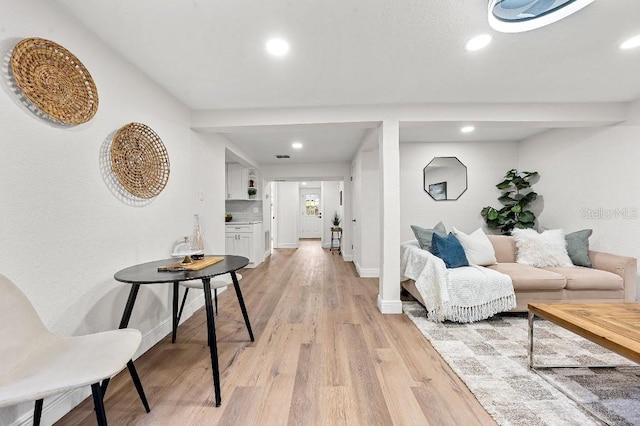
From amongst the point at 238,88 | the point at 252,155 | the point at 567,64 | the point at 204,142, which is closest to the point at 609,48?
the point at 567,64

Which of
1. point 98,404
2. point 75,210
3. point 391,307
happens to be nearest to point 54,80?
point 75,210

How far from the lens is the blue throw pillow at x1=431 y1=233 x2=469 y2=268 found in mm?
2879

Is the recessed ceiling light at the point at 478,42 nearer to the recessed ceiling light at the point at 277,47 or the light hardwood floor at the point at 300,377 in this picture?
the recessed ceiling light at the point at 277,47

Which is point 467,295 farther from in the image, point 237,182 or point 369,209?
point 237,182

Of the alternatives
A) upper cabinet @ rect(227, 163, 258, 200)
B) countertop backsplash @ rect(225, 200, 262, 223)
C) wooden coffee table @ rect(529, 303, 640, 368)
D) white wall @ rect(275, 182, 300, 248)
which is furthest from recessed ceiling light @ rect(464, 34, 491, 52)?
white wall @ rect(275, 182, 300, 248)

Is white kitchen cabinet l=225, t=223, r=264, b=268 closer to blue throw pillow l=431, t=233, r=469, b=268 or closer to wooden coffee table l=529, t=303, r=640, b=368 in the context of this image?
blue throw pillow l=431, t=233, r=469, b=268

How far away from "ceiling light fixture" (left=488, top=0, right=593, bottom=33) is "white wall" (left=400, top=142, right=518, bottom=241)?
121 inches

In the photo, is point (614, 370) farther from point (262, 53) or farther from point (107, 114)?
point (107, 114)

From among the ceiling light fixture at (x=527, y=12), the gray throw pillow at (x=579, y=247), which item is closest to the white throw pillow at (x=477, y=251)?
the gray throw pillow at (x=579, y=247)

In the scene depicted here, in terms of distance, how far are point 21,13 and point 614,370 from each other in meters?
4.06

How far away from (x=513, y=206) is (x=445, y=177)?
1.08 metres

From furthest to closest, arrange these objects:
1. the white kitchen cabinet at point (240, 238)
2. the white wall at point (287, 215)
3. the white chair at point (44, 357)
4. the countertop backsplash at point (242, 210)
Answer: the white wall at point (287, 215) < the countertop backsplash at point (242, 210) < the white kitchen cabinet at point (240, 238) < the white chair at point (44, 357)

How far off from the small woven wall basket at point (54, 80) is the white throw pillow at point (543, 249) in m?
4.39

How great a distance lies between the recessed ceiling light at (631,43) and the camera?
181 cm
